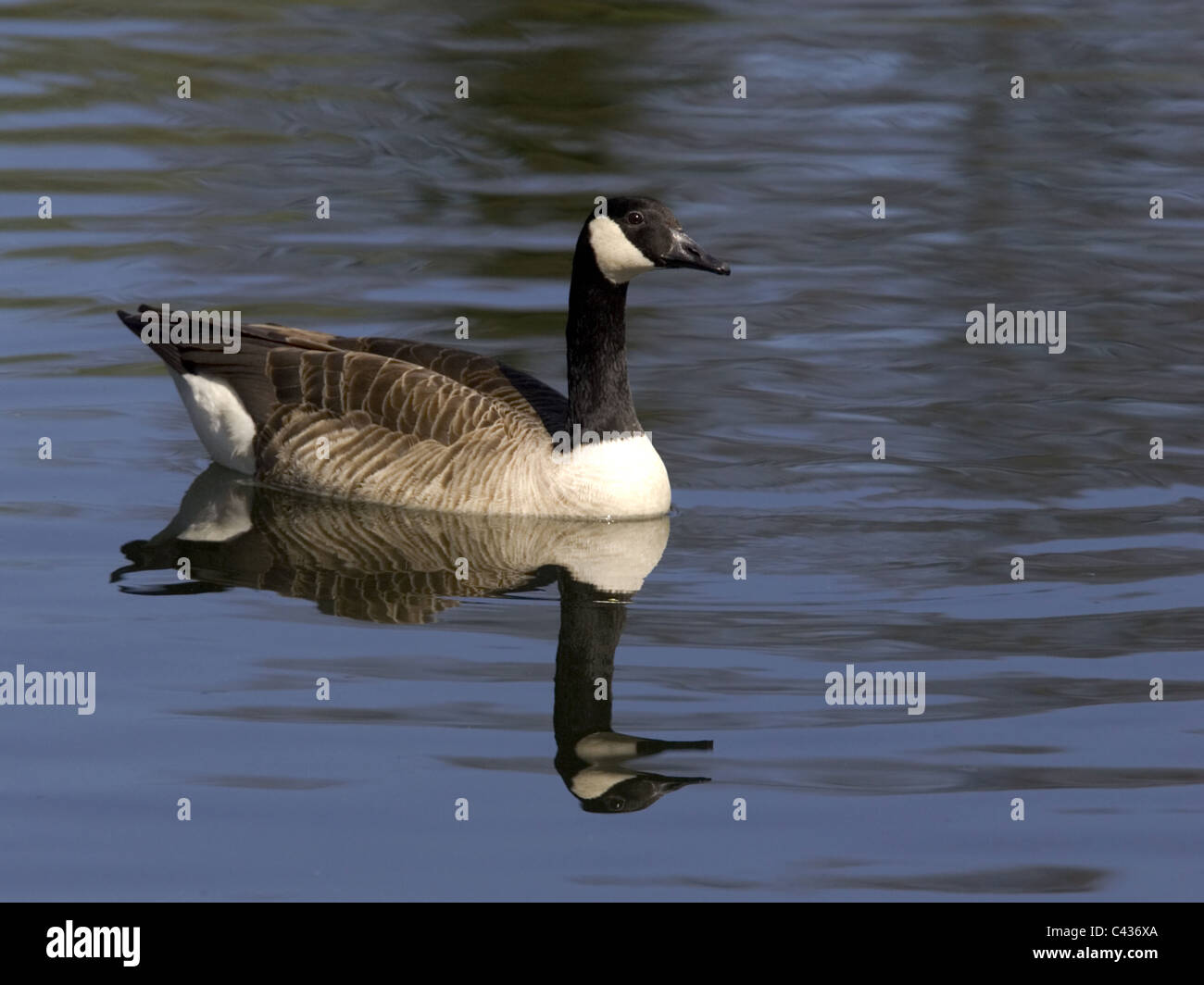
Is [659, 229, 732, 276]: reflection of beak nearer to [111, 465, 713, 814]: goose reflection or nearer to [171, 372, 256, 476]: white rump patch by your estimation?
[111, 465, 713, 814]: goose reflection

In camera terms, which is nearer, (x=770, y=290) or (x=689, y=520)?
(x=689, y=520)

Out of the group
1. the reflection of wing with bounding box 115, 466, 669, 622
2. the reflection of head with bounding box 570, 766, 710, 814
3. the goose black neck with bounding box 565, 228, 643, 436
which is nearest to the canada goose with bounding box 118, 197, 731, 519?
the goose black neck with bounding box 565, 228, 643, 436

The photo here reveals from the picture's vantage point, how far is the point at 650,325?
51.8 ft

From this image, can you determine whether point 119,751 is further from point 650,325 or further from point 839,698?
point 650,325

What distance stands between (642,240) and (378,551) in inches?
95.7

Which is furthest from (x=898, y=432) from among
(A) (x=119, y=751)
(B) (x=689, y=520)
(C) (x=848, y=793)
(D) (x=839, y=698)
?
(A) (x=119, y=751)

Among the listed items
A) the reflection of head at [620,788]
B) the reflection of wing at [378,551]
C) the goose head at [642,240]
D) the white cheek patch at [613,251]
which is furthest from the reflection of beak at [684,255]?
the reflection of head at [620,788]

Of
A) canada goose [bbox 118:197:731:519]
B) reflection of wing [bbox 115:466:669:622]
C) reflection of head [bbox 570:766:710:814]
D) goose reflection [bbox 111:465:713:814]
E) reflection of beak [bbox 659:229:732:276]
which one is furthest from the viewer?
canada goose [bbox 118:197:731:519]

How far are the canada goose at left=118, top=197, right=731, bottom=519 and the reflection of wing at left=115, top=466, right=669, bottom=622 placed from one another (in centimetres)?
14

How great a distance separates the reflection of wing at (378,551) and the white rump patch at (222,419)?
0.27 meters

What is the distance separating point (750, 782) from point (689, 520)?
3785 millimetres

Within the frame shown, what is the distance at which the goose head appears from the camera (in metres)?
11.6

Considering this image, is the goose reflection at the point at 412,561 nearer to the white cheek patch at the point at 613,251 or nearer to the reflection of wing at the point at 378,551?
the reflection of wing at the point at 378,551

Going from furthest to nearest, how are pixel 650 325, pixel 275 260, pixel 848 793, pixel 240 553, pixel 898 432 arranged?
pixel 275 260 → pixel 650 325 → pixel 898 432 → pixel 240 553 → pixel 848 793
